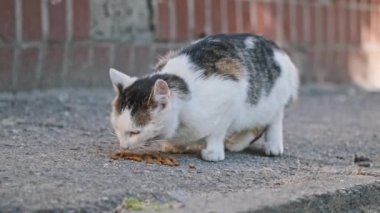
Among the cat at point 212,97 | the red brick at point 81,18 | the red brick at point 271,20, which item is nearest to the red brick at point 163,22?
the red brick at point 81,18

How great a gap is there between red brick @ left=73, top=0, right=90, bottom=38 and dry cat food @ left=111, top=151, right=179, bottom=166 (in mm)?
Result: 2010

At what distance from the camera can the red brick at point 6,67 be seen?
5.17 metres

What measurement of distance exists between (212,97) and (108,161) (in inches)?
24.0

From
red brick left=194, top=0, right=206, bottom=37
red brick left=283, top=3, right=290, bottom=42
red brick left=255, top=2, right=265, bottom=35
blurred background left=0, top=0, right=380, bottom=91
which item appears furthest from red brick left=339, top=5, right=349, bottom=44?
red brick left=194, top=0, right=206, bottom=37

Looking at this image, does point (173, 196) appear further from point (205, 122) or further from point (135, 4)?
point (135, 4)

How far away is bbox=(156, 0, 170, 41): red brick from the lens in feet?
20.5

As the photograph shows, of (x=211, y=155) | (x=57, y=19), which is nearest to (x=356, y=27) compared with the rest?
(x=57, y=19)

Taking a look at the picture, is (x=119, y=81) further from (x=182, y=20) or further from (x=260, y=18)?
(x=260, y=18)

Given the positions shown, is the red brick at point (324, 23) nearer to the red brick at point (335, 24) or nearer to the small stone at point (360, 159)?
the red brick at point (335, 24)

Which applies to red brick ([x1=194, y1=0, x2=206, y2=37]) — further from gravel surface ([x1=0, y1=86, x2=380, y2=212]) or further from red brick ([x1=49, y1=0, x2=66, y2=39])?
red brick ([x1=49, y1=0, x2=66, y2=39])

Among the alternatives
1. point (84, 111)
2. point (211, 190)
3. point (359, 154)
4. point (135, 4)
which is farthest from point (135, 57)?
point (211, 190)

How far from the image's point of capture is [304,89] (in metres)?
7.59

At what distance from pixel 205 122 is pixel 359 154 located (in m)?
1.07

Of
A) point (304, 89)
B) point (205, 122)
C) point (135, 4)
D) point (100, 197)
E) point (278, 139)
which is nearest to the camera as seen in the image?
point (100, 197)
